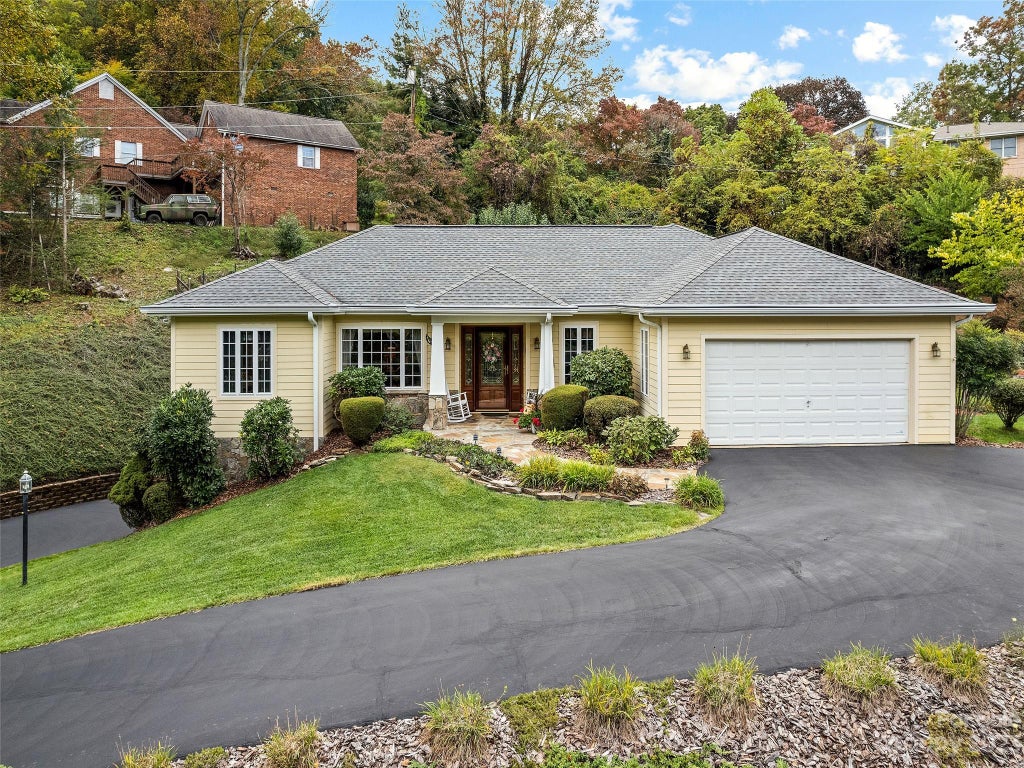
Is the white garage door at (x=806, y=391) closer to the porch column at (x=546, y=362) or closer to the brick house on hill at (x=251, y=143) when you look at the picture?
the porch column at (x=546, y=362)

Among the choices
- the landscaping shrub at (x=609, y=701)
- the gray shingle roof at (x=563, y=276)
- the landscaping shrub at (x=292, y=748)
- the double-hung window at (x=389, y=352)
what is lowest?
the landscaping shrub at (x=292, y=748)

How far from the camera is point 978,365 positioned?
13336 millimetres

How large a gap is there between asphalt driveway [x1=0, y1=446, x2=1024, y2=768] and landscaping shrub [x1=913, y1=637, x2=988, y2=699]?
364 millimetres

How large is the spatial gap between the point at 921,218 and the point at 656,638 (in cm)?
2611

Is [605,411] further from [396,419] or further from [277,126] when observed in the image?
[277,126]

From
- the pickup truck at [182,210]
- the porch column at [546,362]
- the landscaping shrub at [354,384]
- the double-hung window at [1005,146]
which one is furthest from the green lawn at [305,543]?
the double-hung window at [1005,146]

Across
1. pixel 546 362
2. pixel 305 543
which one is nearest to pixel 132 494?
pixel 305 543

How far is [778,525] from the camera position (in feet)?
26.3

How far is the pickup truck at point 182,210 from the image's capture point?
27531 millimetres

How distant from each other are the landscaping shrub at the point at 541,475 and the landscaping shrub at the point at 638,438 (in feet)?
6.32

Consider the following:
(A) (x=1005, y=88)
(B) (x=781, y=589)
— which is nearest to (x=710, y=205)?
(B) (x=781, y=589)

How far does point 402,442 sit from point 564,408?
3.67 metres

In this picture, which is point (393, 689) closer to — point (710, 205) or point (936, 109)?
point (710, 205)

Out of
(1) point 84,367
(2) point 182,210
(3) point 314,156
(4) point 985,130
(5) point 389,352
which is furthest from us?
(4) point 985,130
